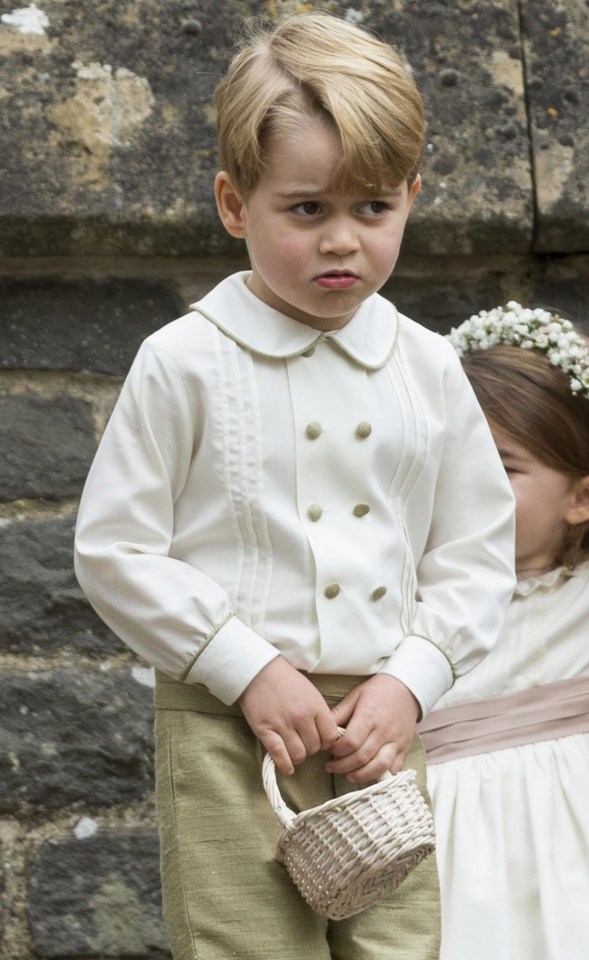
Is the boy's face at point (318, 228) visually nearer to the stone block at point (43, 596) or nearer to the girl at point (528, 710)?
the girl at point (528, 710)

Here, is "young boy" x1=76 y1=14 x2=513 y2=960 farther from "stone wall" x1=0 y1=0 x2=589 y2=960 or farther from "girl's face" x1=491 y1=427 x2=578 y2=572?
"stone wall" x1=0 y1=0 x2=589 y2=960

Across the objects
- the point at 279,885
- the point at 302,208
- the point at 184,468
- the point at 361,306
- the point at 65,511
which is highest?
the point at 302,208

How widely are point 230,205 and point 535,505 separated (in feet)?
3.08

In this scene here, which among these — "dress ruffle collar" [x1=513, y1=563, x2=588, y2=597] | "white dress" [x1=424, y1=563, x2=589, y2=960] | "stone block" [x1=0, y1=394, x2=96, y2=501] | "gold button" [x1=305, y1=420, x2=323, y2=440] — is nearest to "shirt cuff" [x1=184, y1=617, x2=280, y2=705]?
"gold button" [x1=305, y1=420, x2=323, y2=440]

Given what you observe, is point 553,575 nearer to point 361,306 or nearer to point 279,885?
point 361,306

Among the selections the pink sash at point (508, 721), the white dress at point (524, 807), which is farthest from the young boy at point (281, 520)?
the pink sash at point (508, 721)

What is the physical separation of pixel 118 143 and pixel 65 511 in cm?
66

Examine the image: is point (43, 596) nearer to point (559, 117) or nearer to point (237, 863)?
point (237, 863)

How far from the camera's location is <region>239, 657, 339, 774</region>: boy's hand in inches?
73.5

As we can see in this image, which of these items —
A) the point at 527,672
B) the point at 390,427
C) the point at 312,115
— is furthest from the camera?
the point at 527,672

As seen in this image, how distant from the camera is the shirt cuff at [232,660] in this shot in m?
1.87

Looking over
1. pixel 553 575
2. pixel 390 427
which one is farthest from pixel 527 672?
pixel 390 427

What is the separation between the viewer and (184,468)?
1949mm

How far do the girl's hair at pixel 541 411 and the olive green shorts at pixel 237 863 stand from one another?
0.89m
